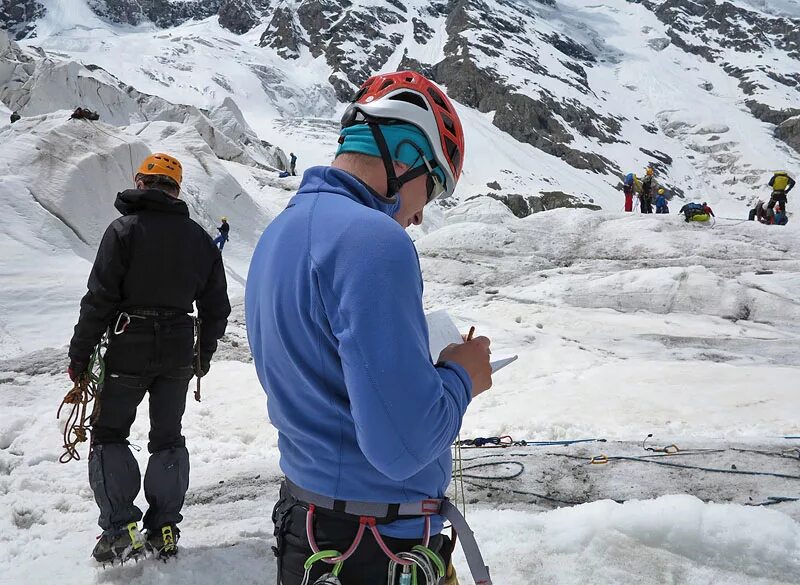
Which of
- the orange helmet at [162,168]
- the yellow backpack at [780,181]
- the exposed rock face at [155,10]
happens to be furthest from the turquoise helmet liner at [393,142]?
the exposed rock face at [155,10]

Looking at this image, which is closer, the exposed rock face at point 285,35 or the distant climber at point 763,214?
the distant climber at point 763,214

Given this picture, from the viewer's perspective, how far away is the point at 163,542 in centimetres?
325

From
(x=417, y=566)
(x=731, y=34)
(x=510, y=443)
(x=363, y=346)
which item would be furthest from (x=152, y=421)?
(x=731, y=34)

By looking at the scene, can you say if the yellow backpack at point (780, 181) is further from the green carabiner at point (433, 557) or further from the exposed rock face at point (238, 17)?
the exposed rock face at point (238, 17)

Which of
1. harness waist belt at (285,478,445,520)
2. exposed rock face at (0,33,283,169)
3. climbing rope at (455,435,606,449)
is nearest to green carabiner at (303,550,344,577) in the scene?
harness waist belt at (285,478,445,520)

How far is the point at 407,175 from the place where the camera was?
1.63 m

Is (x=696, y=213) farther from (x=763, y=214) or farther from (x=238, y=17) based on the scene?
(x=238, y=17)

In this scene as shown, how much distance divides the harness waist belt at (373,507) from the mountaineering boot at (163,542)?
206 centimetres

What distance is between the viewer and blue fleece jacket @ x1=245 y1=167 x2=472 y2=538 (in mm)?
1274

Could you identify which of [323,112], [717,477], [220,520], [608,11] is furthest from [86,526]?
[608,11]

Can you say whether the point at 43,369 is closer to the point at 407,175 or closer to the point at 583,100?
the point at 407,175

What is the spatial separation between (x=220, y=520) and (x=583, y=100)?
89.9m

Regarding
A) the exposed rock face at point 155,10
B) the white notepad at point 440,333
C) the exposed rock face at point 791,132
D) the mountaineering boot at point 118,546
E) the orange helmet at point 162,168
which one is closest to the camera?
the white notepad at point 440,333

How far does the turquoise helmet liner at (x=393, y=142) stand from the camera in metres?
1.61
